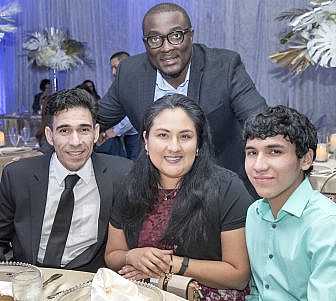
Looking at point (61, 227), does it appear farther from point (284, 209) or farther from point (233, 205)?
point (284, 209)

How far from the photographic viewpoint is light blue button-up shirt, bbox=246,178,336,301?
1.58 metres

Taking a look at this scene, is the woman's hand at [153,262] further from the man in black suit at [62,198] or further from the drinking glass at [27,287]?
the drinking glass at [27,287]

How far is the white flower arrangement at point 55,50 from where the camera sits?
22.3 feet

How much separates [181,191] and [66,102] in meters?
0.61

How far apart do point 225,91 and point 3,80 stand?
5.97m

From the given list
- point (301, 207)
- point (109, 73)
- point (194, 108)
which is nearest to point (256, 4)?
point (109, 73)

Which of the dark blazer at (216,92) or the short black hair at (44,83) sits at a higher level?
the short black hair at (44,83)

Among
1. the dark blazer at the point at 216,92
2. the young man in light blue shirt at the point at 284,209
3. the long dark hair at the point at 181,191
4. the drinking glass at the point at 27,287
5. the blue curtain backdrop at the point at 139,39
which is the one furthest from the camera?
the blue curtain backdrop at the point at 139,39

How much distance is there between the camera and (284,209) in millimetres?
→ 1725

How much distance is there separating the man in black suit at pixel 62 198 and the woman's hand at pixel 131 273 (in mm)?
272

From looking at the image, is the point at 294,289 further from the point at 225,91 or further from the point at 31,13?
the point at 31,13

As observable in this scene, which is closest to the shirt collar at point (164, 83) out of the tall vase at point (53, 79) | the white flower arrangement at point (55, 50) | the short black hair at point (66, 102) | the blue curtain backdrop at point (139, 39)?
the short black hair at point (66, 102)

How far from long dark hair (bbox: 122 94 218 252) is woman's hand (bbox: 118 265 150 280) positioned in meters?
0.16

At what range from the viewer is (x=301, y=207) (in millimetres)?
1721
